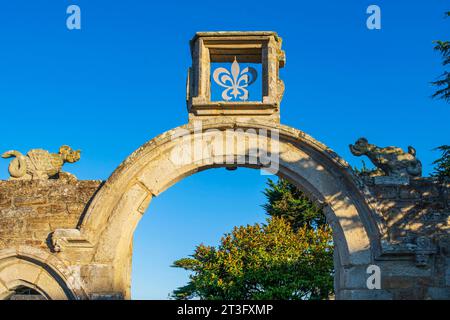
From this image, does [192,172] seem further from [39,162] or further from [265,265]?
[265,265]

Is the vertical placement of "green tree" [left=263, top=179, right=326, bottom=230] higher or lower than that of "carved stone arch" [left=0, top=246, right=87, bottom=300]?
higher

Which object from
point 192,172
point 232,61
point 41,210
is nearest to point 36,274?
point 41,210

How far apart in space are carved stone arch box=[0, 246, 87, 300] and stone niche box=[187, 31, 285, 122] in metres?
2.47

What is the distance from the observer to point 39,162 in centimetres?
777

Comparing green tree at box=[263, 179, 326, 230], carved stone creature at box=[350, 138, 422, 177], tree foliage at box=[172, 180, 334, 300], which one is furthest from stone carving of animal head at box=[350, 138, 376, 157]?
green tree at box=[263, 179, 326, 230]

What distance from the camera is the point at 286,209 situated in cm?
2184

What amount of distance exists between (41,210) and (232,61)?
314 cm

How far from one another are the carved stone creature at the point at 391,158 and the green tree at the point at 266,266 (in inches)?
421

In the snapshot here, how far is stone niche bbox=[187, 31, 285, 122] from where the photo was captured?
→ 750 cm

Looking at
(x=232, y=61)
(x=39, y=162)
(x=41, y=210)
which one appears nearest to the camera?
(x=41, y=210)

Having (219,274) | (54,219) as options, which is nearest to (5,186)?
(54,219)

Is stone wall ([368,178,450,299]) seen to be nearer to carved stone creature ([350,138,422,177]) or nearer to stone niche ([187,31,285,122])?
carved stone creature ([350,138,422,177])
